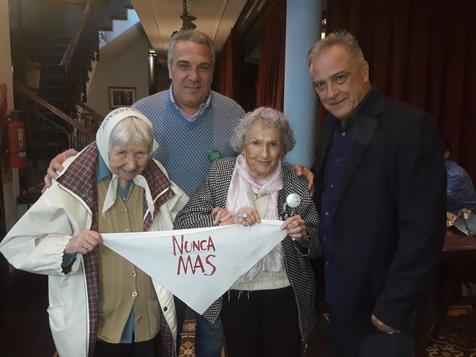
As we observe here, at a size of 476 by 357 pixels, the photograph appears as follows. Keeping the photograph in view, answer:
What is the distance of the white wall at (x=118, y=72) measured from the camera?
33.7ft

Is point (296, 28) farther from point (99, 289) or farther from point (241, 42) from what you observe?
point (241, 42)

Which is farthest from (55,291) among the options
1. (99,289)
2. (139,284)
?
(139,284)

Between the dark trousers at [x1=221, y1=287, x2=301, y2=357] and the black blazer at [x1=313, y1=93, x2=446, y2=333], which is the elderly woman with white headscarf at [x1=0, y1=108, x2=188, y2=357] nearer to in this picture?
the dark trousers at [x1=221, y1=287, x2=301, y2=357]

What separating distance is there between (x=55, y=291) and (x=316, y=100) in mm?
2635

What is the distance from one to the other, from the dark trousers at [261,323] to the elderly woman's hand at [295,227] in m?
0.26

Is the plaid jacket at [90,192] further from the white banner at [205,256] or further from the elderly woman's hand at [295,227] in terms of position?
the elderly woman's hand at [295,227]

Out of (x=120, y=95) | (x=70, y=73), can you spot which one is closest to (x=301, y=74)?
(x=70, y=73)

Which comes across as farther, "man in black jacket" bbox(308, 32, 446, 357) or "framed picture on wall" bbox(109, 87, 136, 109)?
"framed picture on wall" bbox(109, 87, 136, 109)

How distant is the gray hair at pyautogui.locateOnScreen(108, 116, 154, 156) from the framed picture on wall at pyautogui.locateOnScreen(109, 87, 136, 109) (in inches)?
373

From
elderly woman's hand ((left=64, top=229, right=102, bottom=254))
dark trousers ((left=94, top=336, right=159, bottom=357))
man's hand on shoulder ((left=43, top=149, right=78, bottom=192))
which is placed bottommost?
dark trousers ((left=94, top=336, right=159, bottom=357))

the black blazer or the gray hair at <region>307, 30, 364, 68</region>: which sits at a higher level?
the gray hair at <region>307, 30, 364, 68</region>

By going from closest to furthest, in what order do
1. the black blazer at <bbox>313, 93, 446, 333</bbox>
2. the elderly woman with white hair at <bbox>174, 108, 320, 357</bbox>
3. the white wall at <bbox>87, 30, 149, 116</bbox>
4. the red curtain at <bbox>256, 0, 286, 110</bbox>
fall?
the black blazer at <bbox>313, 93, 446, 333</bbox>, the elderly woman with white hair at <bbox>174, 108, 320, 357</bbox>, the red curtain at <bbox>256, 0, 286, 110</bbox>, the white wall at <bbox>87, 30, 149, 116</bbox>

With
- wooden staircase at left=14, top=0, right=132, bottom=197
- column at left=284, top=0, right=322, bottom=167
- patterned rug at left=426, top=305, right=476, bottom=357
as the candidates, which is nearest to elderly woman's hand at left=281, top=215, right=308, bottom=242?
patterned rug at left=426, top=305, right=476, bottom=357

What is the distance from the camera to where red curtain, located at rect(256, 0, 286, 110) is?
4457 mm
